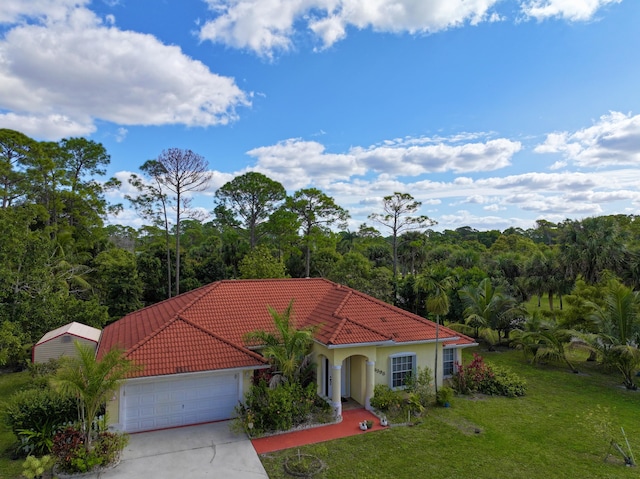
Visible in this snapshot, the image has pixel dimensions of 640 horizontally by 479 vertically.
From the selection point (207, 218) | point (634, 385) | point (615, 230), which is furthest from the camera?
point (207, 218)

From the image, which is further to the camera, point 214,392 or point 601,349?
point 601,349

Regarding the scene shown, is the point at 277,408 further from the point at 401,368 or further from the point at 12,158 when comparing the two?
the point at 12,158

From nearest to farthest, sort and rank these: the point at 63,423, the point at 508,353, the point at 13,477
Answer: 1. the point at 13,477
2. the point at 63,423
3. the point at 508,353

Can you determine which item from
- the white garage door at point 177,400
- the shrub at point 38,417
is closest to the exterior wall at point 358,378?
the white garage door at point 177,400

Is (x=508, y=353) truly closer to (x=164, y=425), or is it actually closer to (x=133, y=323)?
(x=164, y=425)

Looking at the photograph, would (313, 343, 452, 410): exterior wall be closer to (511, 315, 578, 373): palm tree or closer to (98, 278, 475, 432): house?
(98, 278, 475, 432): house

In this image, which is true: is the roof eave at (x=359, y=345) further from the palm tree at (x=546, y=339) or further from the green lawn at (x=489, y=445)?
the palm tree at (x=546, y=339)

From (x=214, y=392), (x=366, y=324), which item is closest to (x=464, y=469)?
(x=366, y=324)
